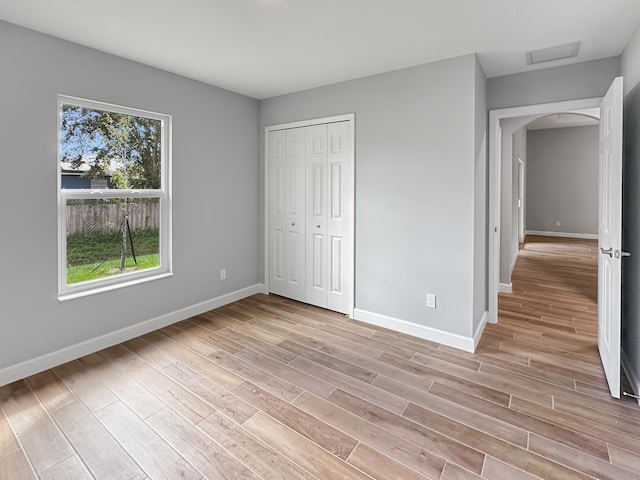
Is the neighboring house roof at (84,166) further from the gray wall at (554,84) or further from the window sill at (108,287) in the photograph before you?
the gray wall at (554,84)

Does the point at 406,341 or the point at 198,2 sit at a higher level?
the point at 198,2

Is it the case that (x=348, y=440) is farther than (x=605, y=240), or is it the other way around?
(x=605, y=240)

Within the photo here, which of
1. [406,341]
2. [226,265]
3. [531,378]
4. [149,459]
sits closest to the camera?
[149,459]

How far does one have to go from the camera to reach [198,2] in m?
2.11

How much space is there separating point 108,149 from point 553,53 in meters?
3.83

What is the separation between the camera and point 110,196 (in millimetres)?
3008

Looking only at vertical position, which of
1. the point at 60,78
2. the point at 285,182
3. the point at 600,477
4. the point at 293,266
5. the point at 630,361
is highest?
the point at 60,78

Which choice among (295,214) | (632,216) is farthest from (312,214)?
(632,216)

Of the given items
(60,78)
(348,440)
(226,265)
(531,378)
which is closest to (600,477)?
(531,378)

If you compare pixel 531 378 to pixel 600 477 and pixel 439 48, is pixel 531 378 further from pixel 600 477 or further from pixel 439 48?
pixel 439 48

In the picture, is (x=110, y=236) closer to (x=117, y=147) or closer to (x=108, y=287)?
(x=108, y=287)

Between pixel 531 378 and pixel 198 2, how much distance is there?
3392mm

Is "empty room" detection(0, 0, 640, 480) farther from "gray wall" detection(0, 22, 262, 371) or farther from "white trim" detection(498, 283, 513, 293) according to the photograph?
"white trim" detection(498, 283, 513, 293)

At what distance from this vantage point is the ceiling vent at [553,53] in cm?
269
